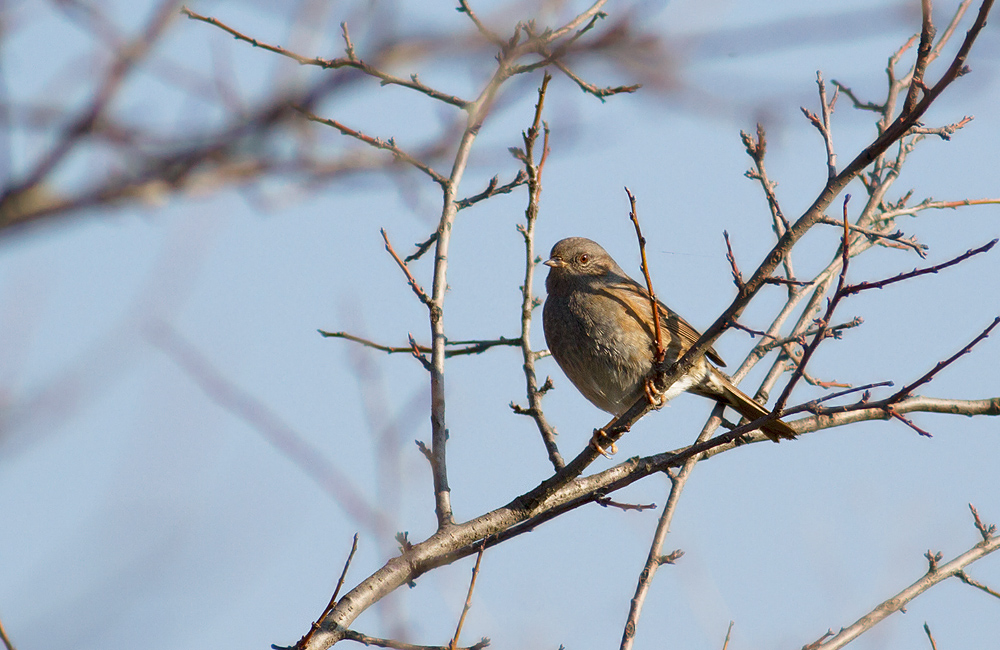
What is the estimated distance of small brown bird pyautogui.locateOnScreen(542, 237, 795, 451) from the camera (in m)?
6.38

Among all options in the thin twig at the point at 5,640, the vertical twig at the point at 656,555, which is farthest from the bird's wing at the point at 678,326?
the thin twig at the point at 5,640

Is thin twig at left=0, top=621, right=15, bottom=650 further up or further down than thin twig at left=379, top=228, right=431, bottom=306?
further down

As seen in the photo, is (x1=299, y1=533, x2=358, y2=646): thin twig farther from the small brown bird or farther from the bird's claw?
the small brown bird

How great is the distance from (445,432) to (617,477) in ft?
3.07

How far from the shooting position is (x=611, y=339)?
6.66 metres

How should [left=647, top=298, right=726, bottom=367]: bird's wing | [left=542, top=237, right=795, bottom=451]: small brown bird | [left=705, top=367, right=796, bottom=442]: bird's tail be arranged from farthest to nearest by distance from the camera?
[left=647, top=298, right=726, bottom=367]: bird's wing, [left=542, top=237, right=795, bottom=451]: small brown bird, [left=705, top=367, right=796, bottom=442]: bird's tail

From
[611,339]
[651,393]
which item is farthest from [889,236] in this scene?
[611,339]

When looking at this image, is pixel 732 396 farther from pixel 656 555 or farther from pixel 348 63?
pixel 348 63

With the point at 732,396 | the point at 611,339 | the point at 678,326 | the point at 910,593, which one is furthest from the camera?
the point at 678,326

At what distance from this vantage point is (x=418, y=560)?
4.46 m

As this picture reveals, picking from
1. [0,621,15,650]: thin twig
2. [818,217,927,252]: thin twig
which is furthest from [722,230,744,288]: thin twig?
[0,621,15,650]: thin twig

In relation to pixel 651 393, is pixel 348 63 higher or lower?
higher

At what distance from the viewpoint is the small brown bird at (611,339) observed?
6375mm

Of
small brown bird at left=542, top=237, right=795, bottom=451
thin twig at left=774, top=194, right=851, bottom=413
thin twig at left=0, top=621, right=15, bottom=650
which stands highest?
small brown bird at left=542, top=237, right=795, bottom=451
